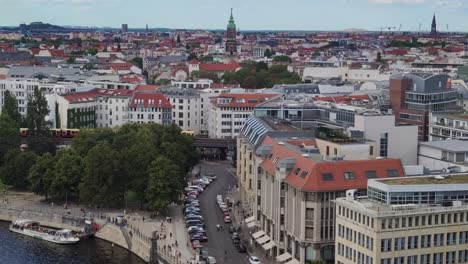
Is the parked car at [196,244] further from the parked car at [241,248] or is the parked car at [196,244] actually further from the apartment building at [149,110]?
the apartment building at [149,110]

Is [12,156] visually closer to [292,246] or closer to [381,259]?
[292,246]

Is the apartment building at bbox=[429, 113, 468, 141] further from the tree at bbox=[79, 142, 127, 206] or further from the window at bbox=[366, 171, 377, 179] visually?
the tree at bbox=[79, 142, 127, 206]

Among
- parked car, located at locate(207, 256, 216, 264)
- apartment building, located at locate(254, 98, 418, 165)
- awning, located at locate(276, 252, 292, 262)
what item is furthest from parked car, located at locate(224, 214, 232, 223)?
awning, located at locate(276, 252, 292, 262)

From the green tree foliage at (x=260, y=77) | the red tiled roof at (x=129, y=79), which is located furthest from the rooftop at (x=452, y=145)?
the green tree foliage at (x=260, y=77)

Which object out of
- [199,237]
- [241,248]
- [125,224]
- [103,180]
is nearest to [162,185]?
[125,224]

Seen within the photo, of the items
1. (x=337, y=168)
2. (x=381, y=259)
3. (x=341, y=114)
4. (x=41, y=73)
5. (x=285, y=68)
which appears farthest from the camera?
(x=285, y=68)

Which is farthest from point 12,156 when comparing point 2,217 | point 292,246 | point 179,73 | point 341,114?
point 179,73
